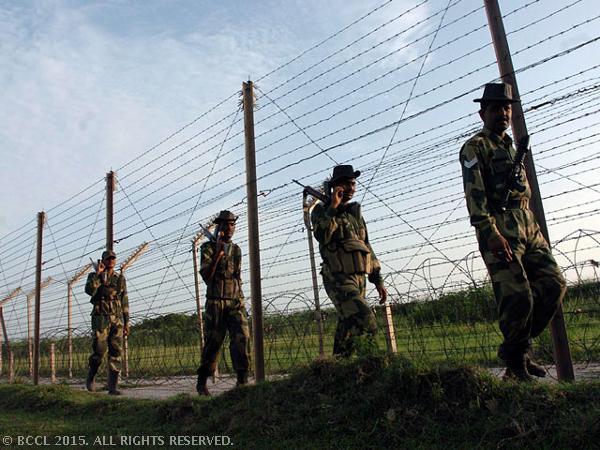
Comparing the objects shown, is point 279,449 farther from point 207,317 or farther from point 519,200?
point 207,317

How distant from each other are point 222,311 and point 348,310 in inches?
76.2

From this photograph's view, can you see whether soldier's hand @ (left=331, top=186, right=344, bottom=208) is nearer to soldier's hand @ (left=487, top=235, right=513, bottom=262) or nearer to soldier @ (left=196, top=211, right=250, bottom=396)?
soldier's hand @ (left=487, top=235, right=513, bottom=262)

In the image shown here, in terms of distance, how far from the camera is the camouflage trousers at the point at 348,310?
13.6ft

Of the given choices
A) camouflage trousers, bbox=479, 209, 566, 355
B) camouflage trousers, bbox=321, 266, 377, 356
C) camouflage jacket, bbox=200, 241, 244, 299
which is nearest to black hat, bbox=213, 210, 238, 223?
camouflage jacket, bbox=200, 241, 244, 299

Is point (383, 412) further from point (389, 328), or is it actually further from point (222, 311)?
point (222, 311)

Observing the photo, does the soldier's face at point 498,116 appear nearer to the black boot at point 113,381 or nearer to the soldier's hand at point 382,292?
the soldier's hand at point 382,292

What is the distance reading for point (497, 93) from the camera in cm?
372

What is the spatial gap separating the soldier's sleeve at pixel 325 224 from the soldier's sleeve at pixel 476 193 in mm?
1167

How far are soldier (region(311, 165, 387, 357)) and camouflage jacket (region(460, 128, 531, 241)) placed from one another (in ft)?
3.68

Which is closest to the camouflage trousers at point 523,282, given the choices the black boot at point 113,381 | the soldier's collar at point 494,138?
the soldier's collar at point 494,138

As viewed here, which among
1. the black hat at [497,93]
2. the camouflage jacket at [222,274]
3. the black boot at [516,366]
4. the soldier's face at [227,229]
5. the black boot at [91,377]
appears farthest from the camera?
the black boot at [91,377]

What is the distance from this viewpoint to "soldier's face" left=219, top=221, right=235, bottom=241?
6012 millimetres

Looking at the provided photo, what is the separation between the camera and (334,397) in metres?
3.61

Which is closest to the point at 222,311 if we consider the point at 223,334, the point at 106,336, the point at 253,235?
the point at 223,334
